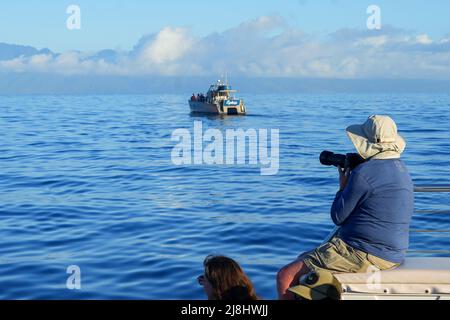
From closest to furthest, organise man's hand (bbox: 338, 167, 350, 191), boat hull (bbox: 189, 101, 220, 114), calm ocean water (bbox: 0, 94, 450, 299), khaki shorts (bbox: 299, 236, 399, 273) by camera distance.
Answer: khaki shorts (bbox: 299, 236, 399, 273), man's hand (bbox: 338, 167, 350, 191), calm ocean water (bbox: 0, 94, 450, 299), boat hull (bbox: 189, 101, 220, 114)

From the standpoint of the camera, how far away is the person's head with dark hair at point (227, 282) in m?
4.18

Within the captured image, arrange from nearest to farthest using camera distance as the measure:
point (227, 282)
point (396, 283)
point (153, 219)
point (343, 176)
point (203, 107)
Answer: point (227, 282) → point (396, 283) → point (343, 176) → point (153, 219) → point (203, 107)

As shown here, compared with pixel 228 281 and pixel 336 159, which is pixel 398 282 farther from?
pixel 228 281

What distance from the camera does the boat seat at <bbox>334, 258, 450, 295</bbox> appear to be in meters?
5.19

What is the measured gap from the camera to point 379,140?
5379 mm

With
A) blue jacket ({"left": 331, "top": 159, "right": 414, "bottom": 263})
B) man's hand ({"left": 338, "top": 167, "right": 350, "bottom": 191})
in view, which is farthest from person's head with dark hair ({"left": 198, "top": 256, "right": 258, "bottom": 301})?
man's hand ({"left": 338, "top": 167, "right": 350, "bottom": 191})

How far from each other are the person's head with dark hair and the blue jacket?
140cm

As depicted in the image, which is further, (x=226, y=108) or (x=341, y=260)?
(x=226, y=108)

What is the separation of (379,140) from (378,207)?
21.0 inches

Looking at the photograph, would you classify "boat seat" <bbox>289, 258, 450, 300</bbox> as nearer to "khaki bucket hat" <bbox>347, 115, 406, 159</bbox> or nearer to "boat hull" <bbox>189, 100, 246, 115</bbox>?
"khaki bucket hat" <bbox>347, 115, 406, 159</bbox>

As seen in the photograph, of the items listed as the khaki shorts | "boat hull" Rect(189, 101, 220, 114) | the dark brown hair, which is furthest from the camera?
"boat hull" Rect(189, 101, 220, 114)

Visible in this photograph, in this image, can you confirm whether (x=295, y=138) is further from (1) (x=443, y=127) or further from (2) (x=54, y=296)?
(2) (x=54, y=296)

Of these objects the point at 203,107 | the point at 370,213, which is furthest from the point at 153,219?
the point at 203,107
